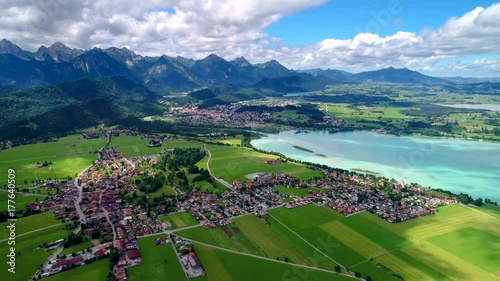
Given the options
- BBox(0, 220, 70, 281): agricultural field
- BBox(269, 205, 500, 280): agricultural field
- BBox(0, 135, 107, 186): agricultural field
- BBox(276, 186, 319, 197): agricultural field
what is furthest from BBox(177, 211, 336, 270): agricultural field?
BBox(0, 135, 107, 186): agricultural field

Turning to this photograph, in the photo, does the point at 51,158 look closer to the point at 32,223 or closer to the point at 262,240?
the point at 32,223

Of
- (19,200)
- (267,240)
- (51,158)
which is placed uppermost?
(51,158)

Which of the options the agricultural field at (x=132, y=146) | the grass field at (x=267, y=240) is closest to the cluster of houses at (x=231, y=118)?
the agricultural field at (x=132, y=146)

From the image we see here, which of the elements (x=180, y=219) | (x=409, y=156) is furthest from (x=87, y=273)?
(x=409, y=156)

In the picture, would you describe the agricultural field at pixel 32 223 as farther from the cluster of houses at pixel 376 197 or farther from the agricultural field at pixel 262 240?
the cluster of houses at pixel 376 197

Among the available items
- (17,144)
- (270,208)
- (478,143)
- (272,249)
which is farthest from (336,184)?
(17,144)

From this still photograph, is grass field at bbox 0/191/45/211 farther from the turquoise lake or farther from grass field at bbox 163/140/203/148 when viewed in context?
the turquoise lake
